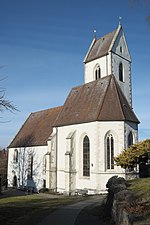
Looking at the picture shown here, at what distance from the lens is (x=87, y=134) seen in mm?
25938

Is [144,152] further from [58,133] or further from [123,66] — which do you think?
[123,66]

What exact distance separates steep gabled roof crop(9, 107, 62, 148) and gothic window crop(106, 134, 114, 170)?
1011 centimetres

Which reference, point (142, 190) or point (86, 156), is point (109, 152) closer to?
point (86, 156)

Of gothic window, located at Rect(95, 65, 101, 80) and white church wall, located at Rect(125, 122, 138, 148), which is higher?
gothic window, located at Rect(95, 65, 101, 80)

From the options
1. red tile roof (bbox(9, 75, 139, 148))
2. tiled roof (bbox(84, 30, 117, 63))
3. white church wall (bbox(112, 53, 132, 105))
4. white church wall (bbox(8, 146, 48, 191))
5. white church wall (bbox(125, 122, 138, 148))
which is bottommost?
white church wall (bbox(8, 146, 48, 191))

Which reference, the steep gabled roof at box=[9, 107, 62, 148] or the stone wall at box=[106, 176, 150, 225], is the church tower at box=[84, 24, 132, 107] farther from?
the stone wall at box=[106, 176, 150, 225]

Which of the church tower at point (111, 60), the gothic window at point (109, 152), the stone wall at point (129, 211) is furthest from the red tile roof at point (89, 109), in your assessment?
the stone wall at point (129, 211)

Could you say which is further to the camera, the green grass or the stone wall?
the green grass

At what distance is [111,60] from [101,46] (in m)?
4.47

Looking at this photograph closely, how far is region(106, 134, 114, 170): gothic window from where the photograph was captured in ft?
79.9

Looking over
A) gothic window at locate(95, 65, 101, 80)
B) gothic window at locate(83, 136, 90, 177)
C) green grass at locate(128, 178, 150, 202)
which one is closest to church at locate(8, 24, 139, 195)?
gothic window at locate(83, 136, 90, 177)

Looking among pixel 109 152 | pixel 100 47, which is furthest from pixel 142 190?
pixel 100 47

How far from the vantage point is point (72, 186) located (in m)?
26.2

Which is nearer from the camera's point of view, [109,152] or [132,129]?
[109,152]
